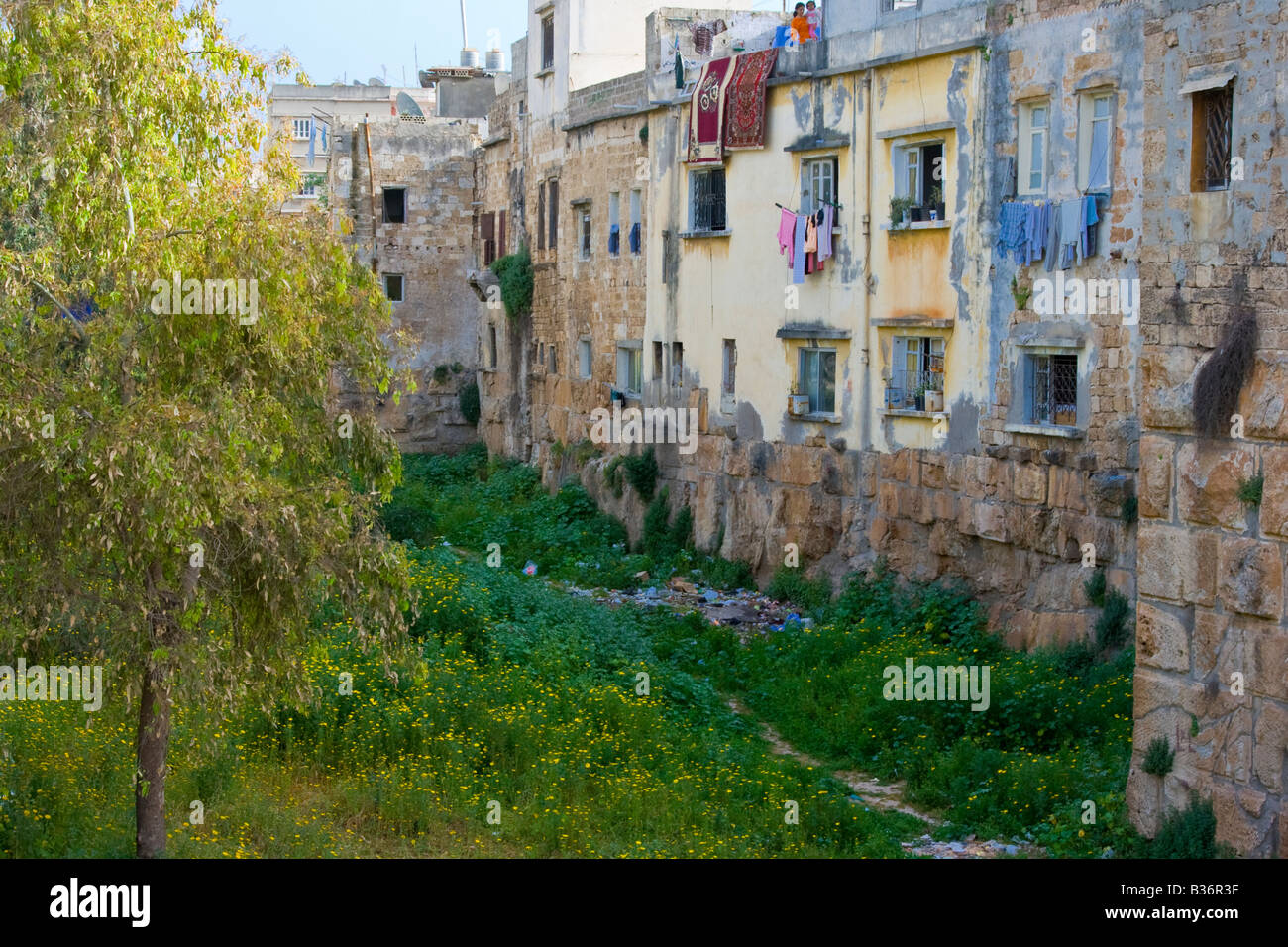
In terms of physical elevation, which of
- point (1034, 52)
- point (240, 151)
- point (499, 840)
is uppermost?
point (1034, 52)

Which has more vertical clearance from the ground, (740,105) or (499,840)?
(740,105)

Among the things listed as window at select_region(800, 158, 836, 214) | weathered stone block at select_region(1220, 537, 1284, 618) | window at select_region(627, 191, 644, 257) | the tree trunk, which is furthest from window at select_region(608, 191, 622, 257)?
the tree trunk

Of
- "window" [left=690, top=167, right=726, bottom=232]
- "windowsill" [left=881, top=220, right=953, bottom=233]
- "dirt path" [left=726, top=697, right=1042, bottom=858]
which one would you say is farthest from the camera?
"window" [left=690, top=167, right=726, bottom=232]

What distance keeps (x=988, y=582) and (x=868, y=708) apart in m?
3.36

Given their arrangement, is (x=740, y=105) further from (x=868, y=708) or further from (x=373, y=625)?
(x=373, y=625)

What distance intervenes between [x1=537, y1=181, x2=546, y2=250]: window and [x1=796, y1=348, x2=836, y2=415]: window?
10.7 meters

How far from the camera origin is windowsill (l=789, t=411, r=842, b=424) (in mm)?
20016

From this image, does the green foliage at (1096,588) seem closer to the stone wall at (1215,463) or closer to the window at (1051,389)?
the window at (1051,389)

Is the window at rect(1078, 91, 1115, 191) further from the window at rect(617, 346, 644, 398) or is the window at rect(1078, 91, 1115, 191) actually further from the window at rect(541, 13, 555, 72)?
the window at rect(541, 13, 555, 72)

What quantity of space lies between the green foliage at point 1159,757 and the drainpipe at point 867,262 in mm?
9311

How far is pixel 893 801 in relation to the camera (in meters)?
13.0

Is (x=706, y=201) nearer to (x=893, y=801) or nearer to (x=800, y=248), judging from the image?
(x=800, y=248)

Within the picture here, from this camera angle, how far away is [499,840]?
36.9 feet
